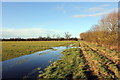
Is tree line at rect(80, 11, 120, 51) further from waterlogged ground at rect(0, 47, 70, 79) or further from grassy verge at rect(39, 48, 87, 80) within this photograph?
waterlogged ground at rect(0, 47, 70, 79)

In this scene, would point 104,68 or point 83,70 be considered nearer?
point 83,70

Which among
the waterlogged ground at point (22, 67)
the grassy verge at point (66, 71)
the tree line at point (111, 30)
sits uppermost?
the tree line at point (111, 30)

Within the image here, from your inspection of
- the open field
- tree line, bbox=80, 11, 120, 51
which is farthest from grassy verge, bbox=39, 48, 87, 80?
tree line, bbox=80, 11, 120, 51

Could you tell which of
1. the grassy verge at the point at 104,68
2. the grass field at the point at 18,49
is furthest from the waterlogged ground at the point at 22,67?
the grassy verge at the point at 104,68

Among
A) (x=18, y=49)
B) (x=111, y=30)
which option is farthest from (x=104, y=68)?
(x=18, y=49)

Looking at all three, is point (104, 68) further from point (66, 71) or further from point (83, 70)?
point (66, 71)

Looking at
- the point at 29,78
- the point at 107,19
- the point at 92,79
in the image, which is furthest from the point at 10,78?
the point at 107,19

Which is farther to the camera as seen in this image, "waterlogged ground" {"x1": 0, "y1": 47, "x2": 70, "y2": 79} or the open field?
"waterlogged ground" {"x1": 0, "y1": 47, "x2": 70, "y2": 79}

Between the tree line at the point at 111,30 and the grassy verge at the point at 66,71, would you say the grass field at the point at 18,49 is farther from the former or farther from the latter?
the tree line at the point at 111,30

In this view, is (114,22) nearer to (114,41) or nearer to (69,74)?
(114,41)

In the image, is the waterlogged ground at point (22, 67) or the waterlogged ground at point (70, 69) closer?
the waterlogged ground at point (70, 69)

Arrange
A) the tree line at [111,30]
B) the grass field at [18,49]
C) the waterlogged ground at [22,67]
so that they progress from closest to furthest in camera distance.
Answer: the waterlogged ground at [22,67], the grass field at [18,49], the tree line at [111,30]

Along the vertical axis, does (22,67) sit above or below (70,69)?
below

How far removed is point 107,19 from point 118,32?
651 centimetres
